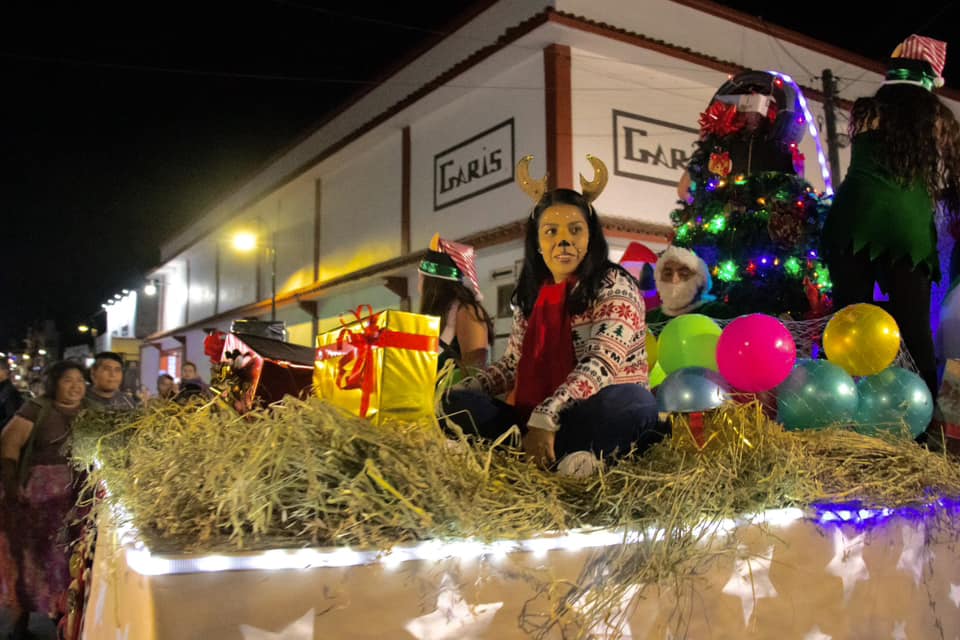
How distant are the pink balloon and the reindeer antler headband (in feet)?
2.36

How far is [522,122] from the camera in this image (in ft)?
34.4

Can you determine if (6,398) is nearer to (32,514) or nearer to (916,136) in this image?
(32,514)

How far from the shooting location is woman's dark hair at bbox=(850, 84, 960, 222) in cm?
309

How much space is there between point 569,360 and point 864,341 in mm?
1175

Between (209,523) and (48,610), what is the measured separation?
391 cm

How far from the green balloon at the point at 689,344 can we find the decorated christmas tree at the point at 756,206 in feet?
3.22

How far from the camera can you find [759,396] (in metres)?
2.70

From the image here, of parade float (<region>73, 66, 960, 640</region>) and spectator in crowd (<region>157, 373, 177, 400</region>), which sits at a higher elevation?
spectator in crowd (<region>157, 373, 177, 400</region>)

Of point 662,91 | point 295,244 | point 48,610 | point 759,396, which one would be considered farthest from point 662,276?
point 295,244

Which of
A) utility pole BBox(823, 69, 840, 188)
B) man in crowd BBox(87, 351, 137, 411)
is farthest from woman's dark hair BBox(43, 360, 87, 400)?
utility pole BBox(823, 69, 840, 188)

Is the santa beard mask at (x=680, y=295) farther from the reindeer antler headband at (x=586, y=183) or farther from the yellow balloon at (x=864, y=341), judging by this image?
the reindeer antler headband at (x=586, y=183)

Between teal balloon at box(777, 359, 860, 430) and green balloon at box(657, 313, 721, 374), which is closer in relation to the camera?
teal balloon at box(777, 359, 860, 430)

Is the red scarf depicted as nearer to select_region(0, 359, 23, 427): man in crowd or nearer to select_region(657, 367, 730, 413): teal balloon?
select_region(657, 367, 730, 413): teal balloon

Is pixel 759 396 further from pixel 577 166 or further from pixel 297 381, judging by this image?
pixel 577 166
